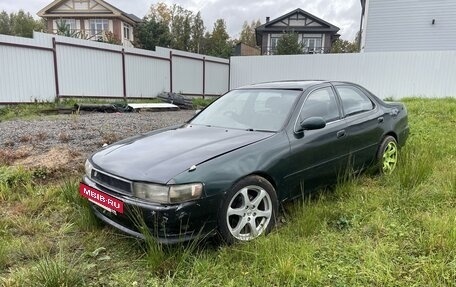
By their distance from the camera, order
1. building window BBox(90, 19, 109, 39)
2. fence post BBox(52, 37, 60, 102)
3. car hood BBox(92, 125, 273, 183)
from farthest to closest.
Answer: building window BBox(90, 19, 109, 39) < fence post BBox(52, 37, 60, 102) < car hood BBox(92, 125, 273, 183)

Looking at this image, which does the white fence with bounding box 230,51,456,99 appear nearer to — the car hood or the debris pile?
the debris pile

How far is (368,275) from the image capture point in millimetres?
2459

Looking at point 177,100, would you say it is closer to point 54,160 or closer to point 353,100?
point 54,160

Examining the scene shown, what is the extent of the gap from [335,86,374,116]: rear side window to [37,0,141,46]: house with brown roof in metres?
36.2

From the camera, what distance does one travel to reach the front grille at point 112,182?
2.76 meters

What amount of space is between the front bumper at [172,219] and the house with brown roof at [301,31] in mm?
34371

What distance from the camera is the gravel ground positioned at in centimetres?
525

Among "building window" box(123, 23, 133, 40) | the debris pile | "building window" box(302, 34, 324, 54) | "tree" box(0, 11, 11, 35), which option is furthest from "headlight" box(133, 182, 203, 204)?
"tree" box(0, 11, 11, 35)

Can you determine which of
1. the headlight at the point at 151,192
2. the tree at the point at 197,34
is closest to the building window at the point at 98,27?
the tree at the point at 197,34

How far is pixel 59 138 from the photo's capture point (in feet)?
21.2

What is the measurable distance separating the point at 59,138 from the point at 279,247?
5.21 m

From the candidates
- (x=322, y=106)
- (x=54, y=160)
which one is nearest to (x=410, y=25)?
(x=322, y=106)

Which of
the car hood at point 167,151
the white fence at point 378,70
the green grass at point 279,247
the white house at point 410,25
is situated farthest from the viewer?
the white house at point 410,25

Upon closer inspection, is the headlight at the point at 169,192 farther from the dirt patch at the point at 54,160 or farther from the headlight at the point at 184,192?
the dirt patch at the point at 54,160
